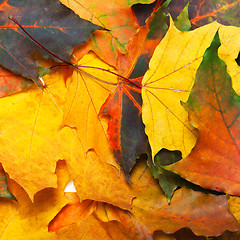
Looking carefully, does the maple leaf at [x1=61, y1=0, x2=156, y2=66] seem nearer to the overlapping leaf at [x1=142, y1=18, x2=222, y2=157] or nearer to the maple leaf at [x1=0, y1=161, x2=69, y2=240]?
the overlapping leaf at [x1=142, y1=18, x2=222, y2=157]

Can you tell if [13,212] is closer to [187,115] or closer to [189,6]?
[187,115]

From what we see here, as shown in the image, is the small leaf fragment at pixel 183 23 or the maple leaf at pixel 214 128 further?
the small leaf fragment at pixel 183 23

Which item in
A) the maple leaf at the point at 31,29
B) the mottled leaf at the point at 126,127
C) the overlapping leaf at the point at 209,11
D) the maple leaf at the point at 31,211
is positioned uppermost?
the maple leaf at the point at 31,29

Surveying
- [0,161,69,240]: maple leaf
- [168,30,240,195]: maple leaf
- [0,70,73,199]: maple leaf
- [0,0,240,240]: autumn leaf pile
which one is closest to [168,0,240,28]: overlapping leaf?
[0,0,240,240]: autumn leaf pile

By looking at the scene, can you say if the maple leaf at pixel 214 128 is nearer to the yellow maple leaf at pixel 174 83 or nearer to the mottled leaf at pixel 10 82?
the yellow maple leaf at pixel 174 83

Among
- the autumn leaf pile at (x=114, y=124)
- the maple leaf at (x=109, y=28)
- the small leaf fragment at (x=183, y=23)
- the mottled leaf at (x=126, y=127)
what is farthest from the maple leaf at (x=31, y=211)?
the small leaf fragment at (x=183, y=23)

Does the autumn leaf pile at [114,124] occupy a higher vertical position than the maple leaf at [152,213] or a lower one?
higher
